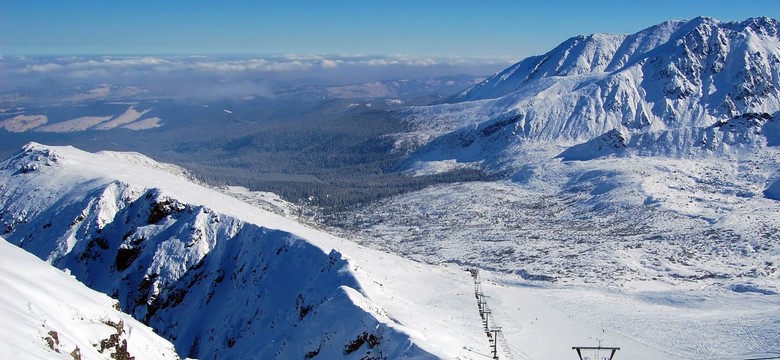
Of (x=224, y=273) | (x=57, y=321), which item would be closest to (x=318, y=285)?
(x=224, y=273)

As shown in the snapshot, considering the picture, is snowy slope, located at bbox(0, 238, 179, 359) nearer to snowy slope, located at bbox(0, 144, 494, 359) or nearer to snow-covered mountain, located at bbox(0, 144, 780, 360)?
snow-covered mountain, located at bbox(0, 144, 780, 360)

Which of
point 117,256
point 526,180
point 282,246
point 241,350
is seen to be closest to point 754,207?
point 526,180

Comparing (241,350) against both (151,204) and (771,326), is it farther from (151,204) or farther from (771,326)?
(771,326)

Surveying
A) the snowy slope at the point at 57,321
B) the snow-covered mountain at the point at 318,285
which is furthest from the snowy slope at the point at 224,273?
the snowy slope at the point at 57,321

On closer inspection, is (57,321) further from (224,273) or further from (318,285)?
(224,273)

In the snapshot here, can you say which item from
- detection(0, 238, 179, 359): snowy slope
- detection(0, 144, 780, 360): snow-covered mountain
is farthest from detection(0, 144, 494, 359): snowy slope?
detection(0, 238, 179, 359): snowy slope
